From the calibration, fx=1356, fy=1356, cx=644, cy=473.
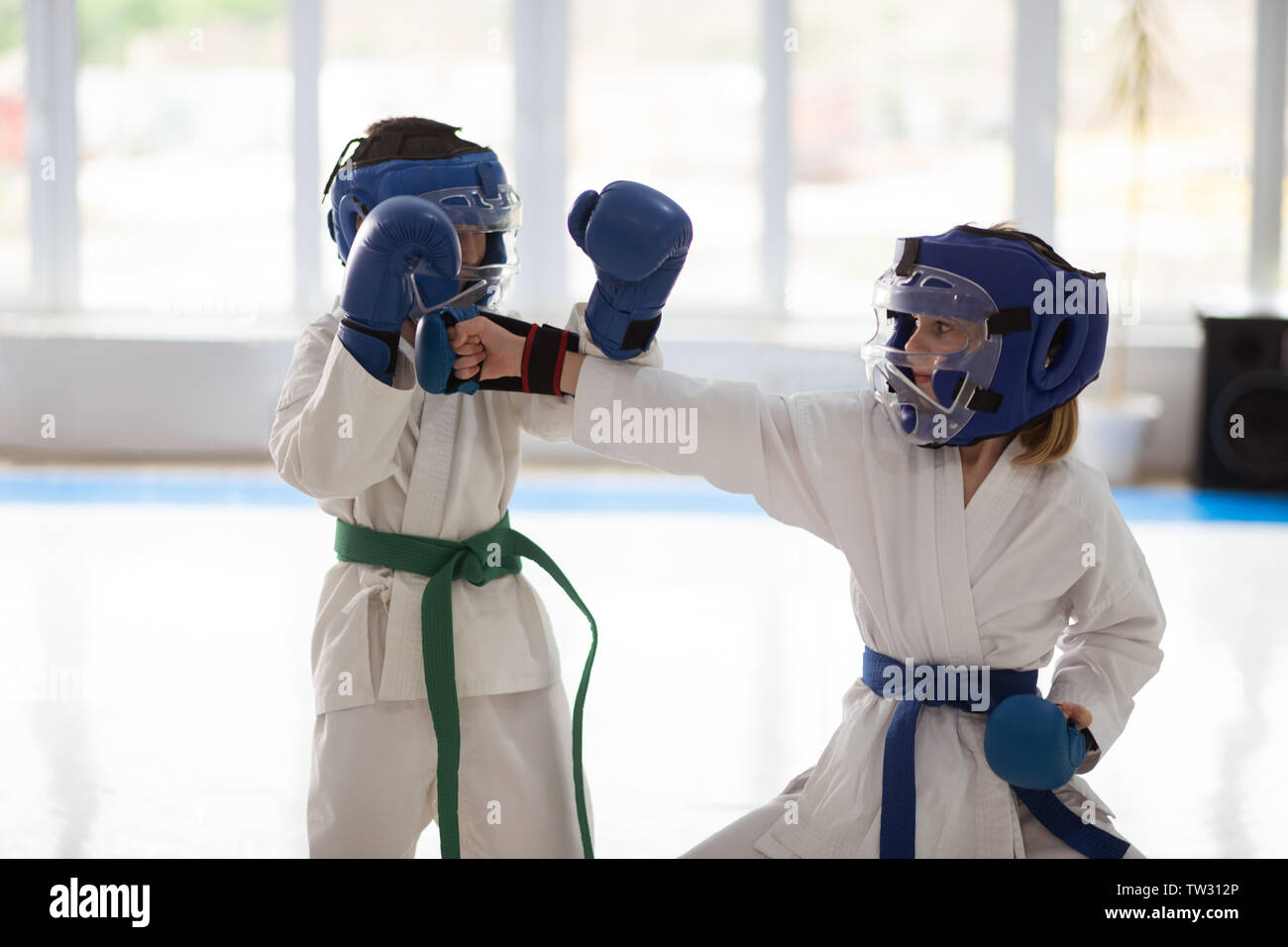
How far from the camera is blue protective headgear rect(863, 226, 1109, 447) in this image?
1.68 m

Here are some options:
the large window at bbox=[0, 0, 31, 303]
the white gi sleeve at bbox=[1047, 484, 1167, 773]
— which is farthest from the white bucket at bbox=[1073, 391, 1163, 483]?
the large window at bbox=[0, 0, 31, 303]

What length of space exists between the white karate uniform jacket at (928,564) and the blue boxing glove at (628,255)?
0.05 m

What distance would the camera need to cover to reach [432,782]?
1913 millimetres

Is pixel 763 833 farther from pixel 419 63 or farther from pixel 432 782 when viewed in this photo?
pixel 419 63

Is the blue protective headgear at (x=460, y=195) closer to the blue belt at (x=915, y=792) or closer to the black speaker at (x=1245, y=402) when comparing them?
the blue belt at (x=915, y=792)

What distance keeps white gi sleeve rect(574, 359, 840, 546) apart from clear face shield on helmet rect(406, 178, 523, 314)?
24 centimetres

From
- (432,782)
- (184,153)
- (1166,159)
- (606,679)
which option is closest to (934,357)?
(432,782)

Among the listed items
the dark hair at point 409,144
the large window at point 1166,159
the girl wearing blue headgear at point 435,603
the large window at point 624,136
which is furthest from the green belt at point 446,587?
the large window at point 1166,159

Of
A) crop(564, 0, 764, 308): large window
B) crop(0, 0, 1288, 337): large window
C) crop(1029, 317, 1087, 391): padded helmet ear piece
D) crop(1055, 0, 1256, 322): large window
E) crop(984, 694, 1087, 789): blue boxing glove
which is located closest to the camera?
crop(984, 694, 1087, 789): blue boxing glove

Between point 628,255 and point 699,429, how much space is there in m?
0.24

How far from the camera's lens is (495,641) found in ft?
6.30

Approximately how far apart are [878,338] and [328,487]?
752mm

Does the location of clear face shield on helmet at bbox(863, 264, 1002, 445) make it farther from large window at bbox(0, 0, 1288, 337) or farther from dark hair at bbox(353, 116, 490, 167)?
large window at bbox(0, 0, 1288, 337)
